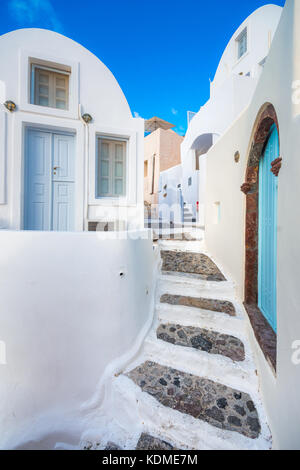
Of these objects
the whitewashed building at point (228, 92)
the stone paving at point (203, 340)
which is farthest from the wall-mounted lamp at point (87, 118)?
the whitewashed building at point (228, 92)

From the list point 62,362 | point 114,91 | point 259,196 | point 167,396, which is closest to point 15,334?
point 62,362

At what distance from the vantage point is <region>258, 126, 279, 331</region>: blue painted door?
2539 mm

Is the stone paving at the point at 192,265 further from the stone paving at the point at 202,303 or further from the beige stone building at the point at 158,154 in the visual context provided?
the beige stone building at the point at 158,154

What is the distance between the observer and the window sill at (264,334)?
2.17 meters

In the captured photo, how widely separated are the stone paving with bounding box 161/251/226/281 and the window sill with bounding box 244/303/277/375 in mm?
1096

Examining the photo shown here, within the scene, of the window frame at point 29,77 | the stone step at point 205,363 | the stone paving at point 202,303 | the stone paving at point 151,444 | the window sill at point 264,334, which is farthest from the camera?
the window frame at point 29,77

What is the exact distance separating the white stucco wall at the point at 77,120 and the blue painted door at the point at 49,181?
17 cm

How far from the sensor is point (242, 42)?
436 inches

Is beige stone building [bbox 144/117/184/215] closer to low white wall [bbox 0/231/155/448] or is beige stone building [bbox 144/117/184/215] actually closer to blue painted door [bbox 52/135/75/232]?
blue painted door [bbox 52/135/75/232]

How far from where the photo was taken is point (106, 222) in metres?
4.84

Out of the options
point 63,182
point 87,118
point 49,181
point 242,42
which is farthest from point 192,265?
point 242,42

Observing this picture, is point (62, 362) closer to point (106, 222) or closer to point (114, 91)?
point (106, 222)

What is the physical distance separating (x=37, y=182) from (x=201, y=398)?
439 centimetres

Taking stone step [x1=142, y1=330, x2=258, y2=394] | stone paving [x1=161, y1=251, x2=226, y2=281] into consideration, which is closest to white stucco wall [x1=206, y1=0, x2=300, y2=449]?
stone step [x1=142, y1=330, x2=258, y2=394]
